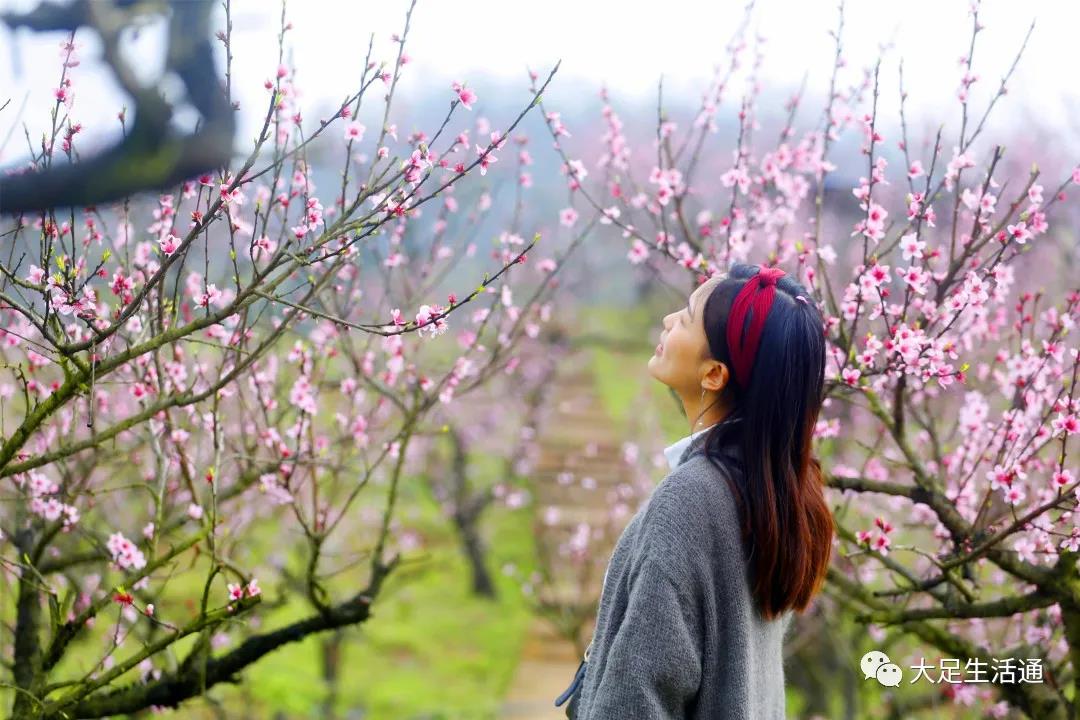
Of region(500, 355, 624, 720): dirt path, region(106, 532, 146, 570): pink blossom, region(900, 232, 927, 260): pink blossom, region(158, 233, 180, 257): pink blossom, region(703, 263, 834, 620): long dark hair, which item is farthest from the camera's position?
region(500, 355, 624, 720): dirt path

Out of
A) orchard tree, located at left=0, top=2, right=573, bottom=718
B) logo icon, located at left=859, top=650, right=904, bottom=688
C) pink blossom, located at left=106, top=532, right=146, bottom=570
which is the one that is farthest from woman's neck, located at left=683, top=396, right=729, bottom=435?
pink blossom, located at left=106, top=532, right=146, bottom=570

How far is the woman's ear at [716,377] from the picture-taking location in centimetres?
194

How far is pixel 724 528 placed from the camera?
6.03 ft

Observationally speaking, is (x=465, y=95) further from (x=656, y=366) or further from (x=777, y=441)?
(x=777, y=441)

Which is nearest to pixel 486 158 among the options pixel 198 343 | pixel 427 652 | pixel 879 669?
pixel 198 343

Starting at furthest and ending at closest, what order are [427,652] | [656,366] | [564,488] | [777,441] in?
[564,488] → [427,652] → [656,366] → [777,441]

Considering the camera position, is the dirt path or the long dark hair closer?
the long dark hair

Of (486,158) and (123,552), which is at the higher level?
(486,158)

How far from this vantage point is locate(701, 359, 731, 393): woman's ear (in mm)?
1936

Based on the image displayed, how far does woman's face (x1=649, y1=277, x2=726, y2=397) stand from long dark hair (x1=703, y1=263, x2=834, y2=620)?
23 millimetres

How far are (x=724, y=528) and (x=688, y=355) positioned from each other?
1.13 ft

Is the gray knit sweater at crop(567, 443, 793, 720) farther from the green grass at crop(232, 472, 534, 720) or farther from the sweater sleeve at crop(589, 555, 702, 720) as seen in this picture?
the green grass at crop(232, 472, 534, 720)

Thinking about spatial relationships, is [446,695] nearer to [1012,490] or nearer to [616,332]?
[1012,490]

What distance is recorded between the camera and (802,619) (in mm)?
6910
